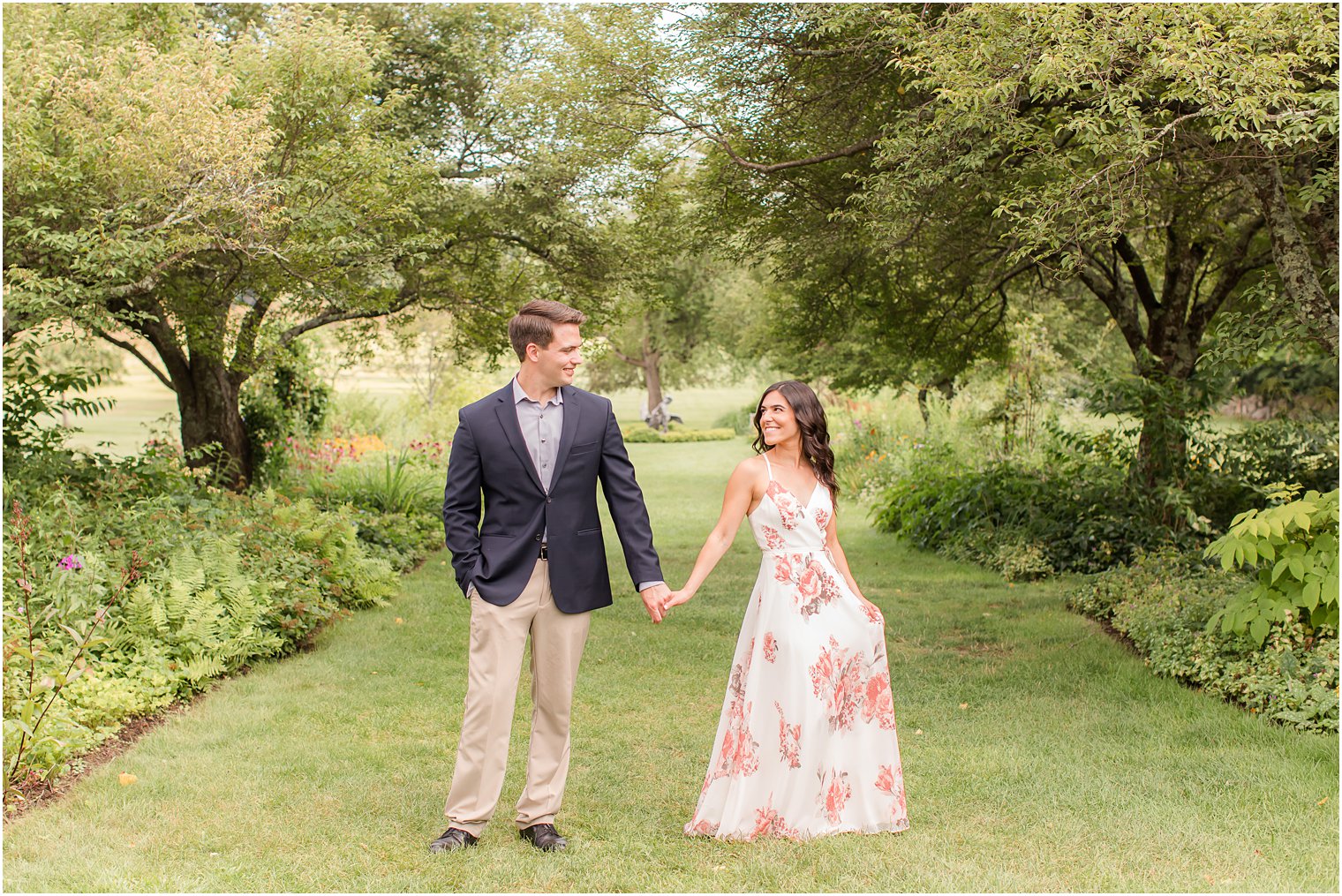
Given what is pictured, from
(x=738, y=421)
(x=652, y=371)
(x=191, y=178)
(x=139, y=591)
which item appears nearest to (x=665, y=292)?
(x=191, y=178)

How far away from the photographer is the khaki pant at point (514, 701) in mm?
4383

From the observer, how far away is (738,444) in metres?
33.5

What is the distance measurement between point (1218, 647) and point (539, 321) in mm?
5076

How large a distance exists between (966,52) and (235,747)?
551 centimetres

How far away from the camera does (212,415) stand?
12.7 metres

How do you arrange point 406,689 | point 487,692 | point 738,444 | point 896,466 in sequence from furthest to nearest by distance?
point 738,444, point 896,466, point 406,689, point 487,692

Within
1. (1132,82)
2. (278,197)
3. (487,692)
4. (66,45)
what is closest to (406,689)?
(487,692)

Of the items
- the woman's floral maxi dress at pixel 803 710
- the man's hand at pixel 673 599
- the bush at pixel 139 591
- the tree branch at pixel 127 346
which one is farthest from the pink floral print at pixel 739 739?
the tree branch at pixel 127 346

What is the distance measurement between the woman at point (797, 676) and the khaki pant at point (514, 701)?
486 millimetres

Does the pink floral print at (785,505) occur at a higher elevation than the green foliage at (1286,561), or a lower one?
higher

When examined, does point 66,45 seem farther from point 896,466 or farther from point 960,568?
point 896,466

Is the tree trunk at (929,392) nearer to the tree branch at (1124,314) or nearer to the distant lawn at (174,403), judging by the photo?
the tree branch at (1124,314)

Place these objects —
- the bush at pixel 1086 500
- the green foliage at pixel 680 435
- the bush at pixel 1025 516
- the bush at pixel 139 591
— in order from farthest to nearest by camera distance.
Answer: the green foliage at pixel 680 435
the bush at pixel 1025 516
the bush at pixel 1086 500
the bush at pixel 139 591

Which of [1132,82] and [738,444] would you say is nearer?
[1132,82]
